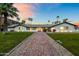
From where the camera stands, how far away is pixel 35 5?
8.26 meters

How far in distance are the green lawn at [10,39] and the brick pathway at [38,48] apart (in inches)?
8.2

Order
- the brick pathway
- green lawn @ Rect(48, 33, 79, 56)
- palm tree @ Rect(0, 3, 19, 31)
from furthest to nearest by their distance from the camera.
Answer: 1. palm tree @ Rect(0, 3, 19, 31)
2. green lawn @ Rect(48, 33, 79, 56)
3. the brick pathway

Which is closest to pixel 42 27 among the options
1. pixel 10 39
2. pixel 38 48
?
pixel 38 48

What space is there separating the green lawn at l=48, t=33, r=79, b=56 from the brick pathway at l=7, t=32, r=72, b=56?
0.24 metres

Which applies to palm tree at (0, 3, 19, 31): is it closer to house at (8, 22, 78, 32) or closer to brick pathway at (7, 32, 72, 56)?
house at (8, 22, 78, 32)

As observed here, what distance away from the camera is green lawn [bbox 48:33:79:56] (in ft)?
26.7

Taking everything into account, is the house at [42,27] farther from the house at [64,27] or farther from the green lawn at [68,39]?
the green lawn at [68,39]

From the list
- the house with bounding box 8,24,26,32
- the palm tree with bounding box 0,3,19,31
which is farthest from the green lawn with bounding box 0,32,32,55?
the palm tree with bounding box 0,3,19,31

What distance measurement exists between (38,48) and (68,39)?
5.16 ft

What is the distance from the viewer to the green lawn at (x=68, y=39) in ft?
26.7

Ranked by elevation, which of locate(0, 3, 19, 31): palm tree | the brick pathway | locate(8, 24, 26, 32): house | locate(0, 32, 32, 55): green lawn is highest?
locate(0, 3, 19, 31): palm tree

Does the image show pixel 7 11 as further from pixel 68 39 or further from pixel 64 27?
pixel 68 39

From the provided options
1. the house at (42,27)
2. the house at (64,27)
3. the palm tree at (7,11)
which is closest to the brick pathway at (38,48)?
the house at (42,27)

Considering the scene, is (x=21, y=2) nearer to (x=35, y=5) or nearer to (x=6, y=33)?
(x=35, y=5)
